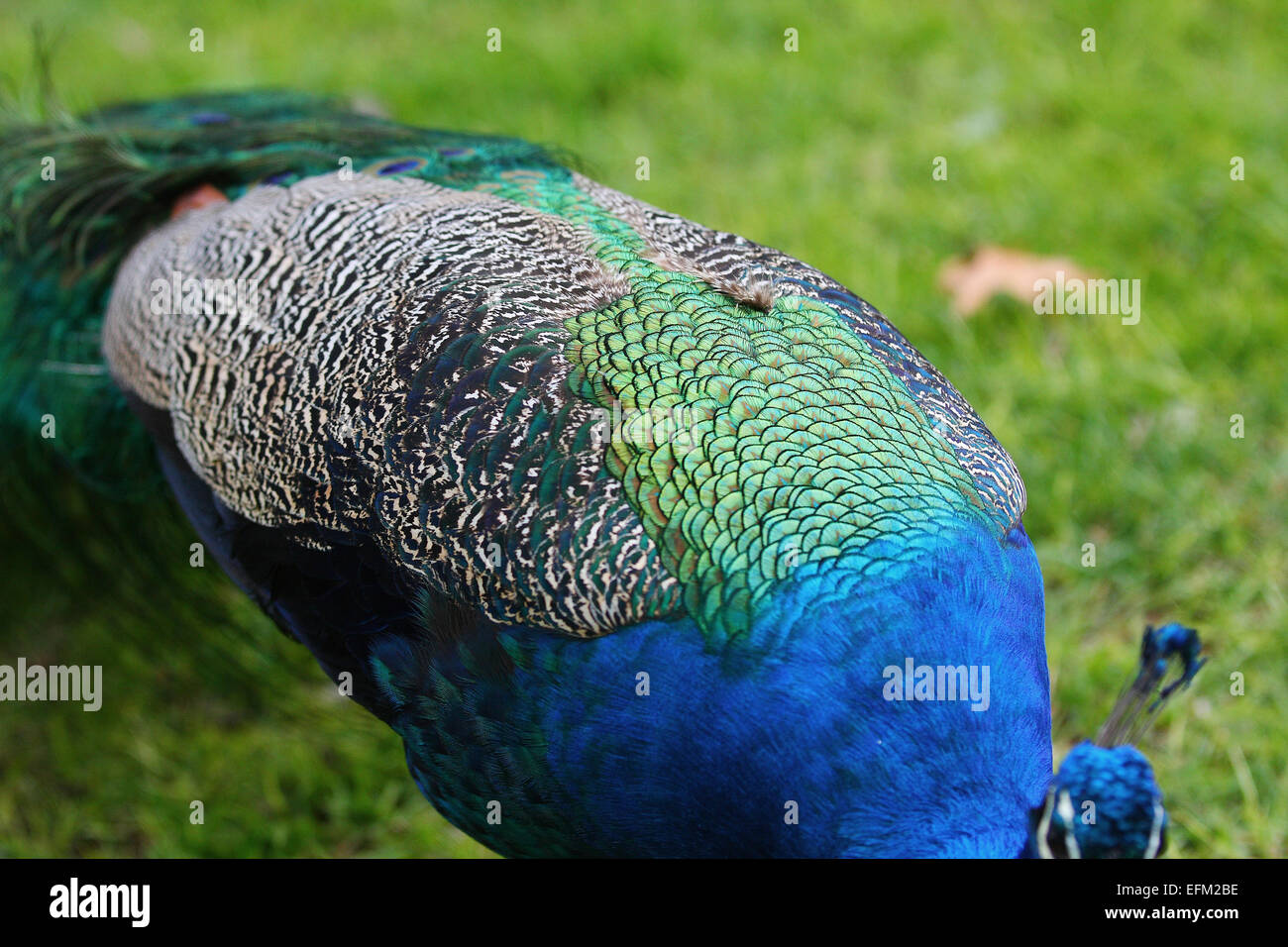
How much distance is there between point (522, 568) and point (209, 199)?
125 centimetres

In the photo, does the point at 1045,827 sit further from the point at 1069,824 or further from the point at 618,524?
the point at 618,524

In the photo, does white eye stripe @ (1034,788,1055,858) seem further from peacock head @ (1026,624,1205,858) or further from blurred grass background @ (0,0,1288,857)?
blurred grass background @ (0,0,1288,857)

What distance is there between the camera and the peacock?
1.75m

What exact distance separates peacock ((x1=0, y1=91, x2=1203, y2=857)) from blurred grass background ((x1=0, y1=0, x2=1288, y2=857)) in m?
0.77

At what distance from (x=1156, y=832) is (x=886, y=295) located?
2.39 meters

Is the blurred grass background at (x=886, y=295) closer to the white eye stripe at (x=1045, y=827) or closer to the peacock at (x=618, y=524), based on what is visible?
the peacock at (x=618, y=524)

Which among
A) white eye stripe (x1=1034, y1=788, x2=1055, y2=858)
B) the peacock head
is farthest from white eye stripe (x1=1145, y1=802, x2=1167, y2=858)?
white eye stripe (x1=1034, y1=788, x2=1055, y2=858)

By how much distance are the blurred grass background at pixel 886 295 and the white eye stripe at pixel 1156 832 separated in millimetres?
917

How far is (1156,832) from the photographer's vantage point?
1.70 m

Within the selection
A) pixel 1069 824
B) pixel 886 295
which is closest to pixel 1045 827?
pixel 1069 824

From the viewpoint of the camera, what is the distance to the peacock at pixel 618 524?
1.75m

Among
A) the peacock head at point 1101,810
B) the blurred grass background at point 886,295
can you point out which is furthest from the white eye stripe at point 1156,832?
the blurred grass background at point 886,295
